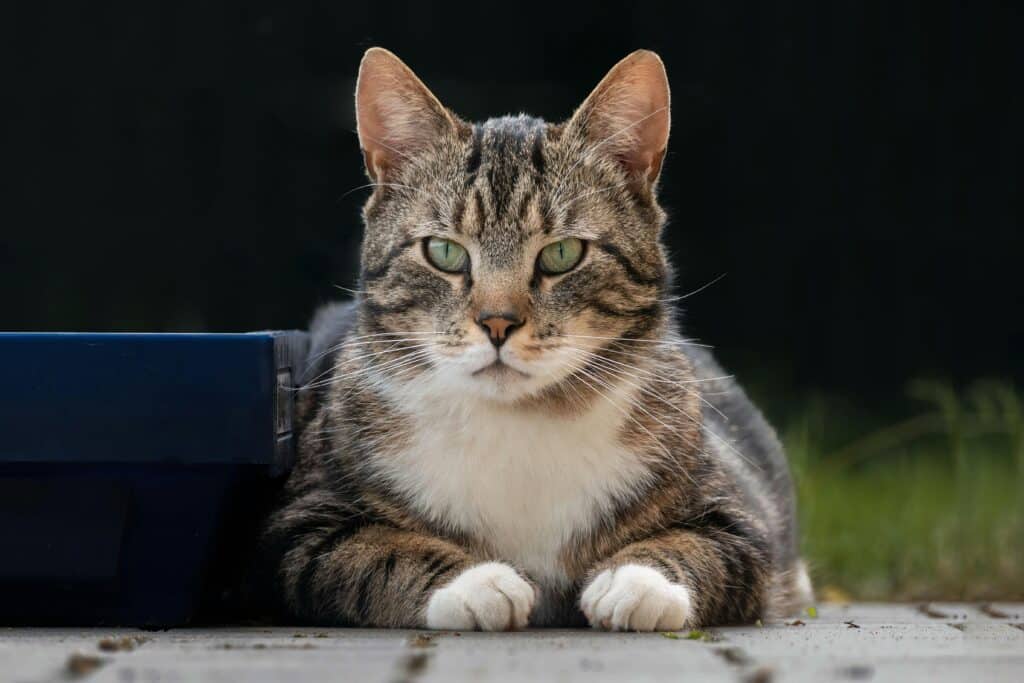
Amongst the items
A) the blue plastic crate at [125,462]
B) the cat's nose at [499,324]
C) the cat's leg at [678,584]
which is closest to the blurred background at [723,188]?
the cat's leg at [678,584]

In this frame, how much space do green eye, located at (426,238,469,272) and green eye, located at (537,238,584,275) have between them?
0.56 ft

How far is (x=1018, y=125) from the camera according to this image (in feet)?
21.3

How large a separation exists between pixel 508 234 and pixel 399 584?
781 mm

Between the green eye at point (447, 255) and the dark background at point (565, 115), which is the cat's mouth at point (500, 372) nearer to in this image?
the green eye at point (447, 255)

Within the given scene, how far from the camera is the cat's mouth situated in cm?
284

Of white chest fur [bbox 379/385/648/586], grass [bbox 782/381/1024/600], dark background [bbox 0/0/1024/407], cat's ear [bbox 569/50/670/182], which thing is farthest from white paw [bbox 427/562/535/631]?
dark background [bbox 0/0/1024/407]

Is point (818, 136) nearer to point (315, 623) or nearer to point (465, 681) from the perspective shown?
point (315, 623)

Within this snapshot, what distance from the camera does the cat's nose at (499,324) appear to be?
9.17ft

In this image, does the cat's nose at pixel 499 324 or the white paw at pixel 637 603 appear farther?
the cat's nose at pixel 499 324

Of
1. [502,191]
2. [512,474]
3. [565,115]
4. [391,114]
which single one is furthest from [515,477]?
[565,115]

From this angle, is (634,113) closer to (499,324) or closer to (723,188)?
(499,324)

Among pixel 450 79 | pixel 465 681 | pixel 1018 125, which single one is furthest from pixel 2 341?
pixel 1018 125

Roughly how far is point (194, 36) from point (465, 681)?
13.8ft

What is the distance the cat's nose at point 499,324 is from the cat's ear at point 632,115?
0.57 m
